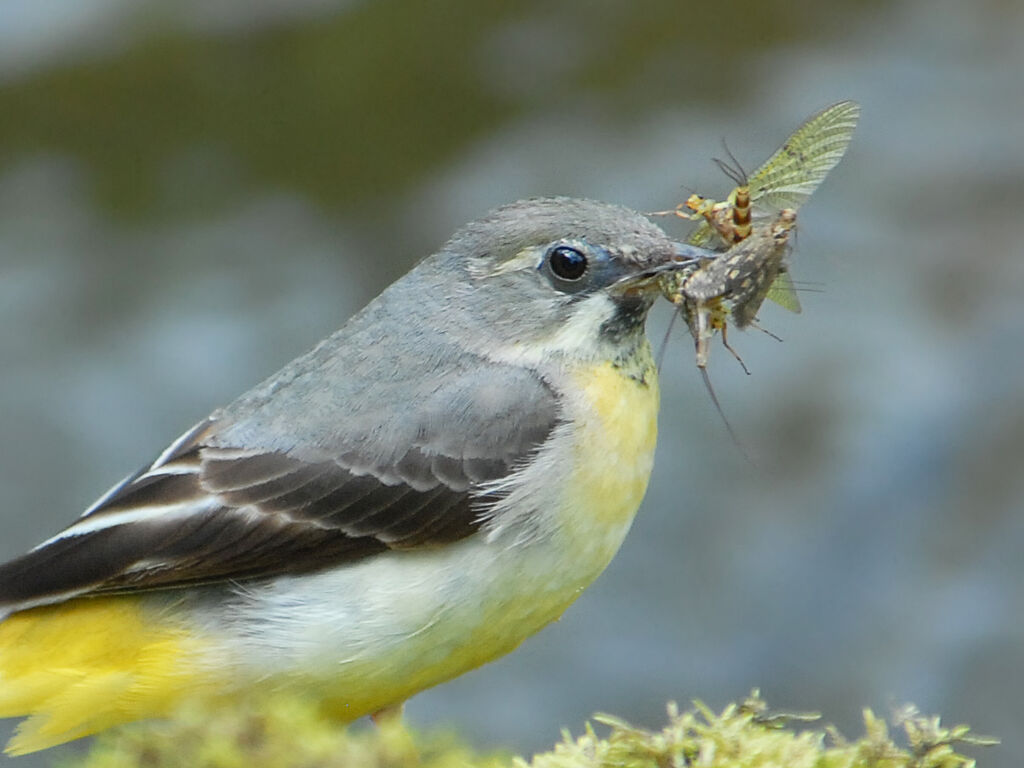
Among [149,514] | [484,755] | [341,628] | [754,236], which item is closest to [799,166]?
[754,236]

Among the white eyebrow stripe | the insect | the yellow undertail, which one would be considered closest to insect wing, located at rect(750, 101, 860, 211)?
the insect

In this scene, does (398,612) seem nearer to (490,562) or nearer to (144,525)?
(490,562)

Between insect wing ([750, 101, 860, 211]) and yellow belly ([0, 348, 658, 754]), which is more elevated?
insect wing ([750, 101, 860, 211])

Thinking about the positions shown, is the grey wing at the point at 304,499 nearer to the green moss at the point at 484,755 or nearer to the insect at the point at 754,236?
the insect at the point at 754,236

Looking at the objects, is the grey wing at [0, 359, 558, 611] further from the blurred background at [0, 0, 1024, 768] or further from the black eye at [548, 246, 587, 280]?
the blurred background at [0, 0, 1024, 768]

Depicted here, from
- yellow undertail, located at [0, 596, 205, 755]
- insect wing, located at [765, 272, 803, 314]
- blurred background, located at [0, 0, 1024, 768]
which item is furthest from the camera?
blurred background, located at [0, 0, 1024, 768]

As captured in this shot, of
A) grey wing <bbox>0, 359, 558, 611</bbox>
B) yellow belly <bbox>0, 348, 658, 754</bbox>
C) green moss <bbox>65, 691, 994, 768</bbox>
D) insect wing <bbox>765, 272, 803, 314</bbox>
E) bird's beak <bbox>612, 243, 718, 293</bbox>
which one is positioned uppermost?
bird's beak <bbox>612, 243, 718, 293</bbox>

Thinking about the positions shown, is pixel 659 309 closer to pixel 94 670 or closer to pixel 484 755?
pixel 94 670
